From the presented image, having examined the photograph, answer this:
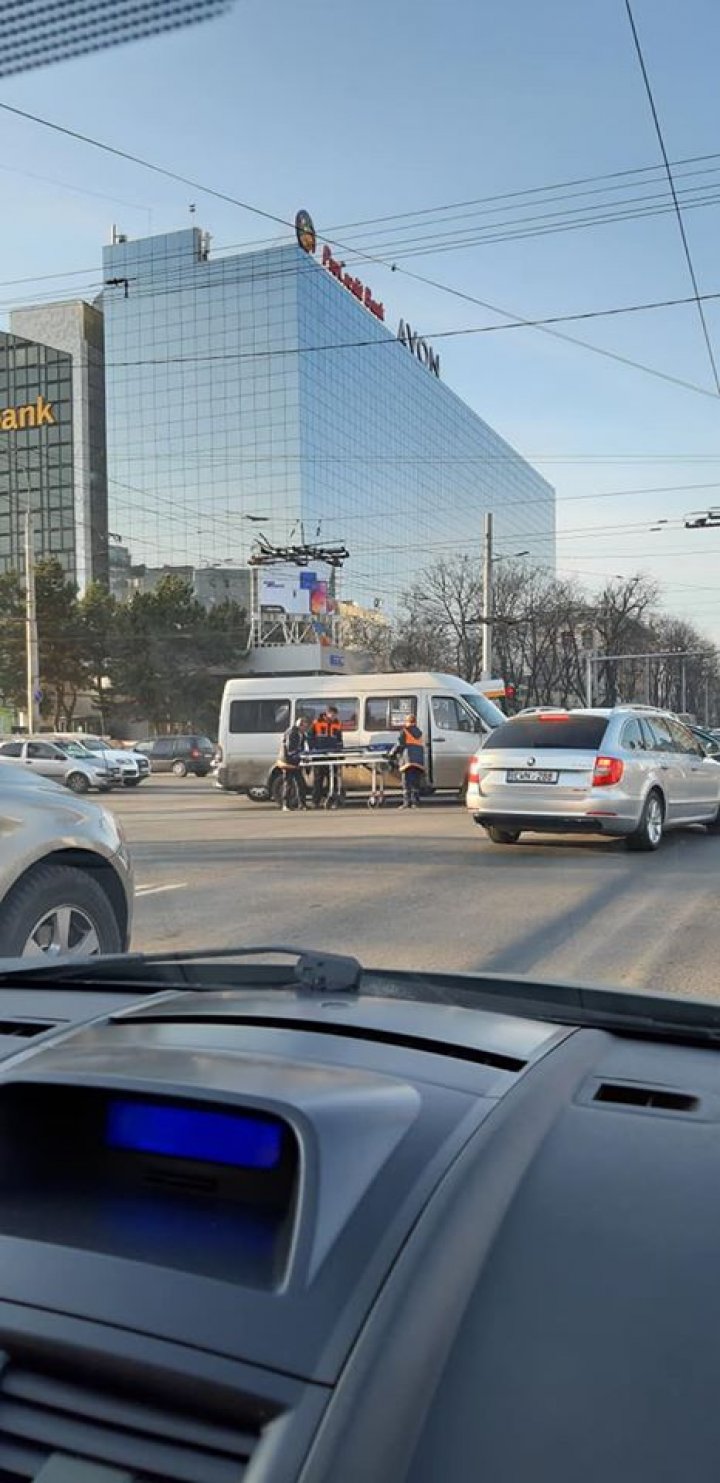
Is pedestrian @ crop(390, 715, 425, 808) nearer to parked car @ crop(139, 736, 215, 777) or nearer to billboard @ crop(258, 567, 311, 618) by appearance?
parked car @ crop(139, 736, 215, 777)

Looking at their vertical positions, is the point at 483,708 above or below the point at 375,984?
above

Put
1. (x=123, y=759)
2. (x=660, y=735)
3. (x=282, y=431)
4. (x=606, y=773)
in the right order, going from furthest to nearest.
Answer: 1. (x=282, y=431)
2. (x=123, y=759)
3. (x=660, y=735)
4. (x=606, y=773)

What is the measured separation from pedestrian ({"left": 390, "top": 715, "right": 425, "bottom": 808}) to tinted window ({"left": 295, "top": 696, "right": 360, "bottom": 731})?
2897 millimetres

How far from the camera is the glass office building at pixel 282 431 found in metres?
65.2

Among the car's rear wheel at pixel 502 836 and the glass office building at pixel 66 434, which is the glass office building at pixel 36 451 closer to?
the glass office building at pixel 66 434

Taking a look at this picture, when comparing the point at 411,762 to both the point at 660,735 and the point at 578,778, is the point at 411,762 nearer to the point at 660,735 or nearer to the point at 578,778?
the point at 660,735

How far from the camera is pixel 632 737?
1194 centimetres

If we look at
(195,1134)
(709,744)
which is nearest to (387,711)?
(709,744)

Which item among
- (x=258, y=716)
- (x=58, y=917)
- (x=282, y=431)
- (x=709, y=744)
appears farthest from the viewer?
(x=282, y=431)

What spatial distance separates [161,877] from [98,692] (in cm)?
4763

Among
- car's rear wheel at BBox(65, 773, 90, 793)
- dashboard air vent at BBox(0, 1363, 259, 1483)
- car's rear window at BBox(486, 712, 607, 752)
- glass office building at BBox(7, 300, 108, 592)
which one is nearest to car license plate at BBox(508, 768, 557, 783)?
car's rear window at BBox(486, 712, 607, 752)

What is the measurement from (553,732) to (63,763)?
776 inches

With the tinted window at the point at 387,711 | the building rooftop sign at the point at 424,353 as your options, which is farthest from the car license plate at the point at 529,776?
the building rooftop sign at the point at 424,353

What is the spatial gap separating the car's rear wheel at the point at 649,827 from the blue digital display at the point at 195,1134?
1043cm
